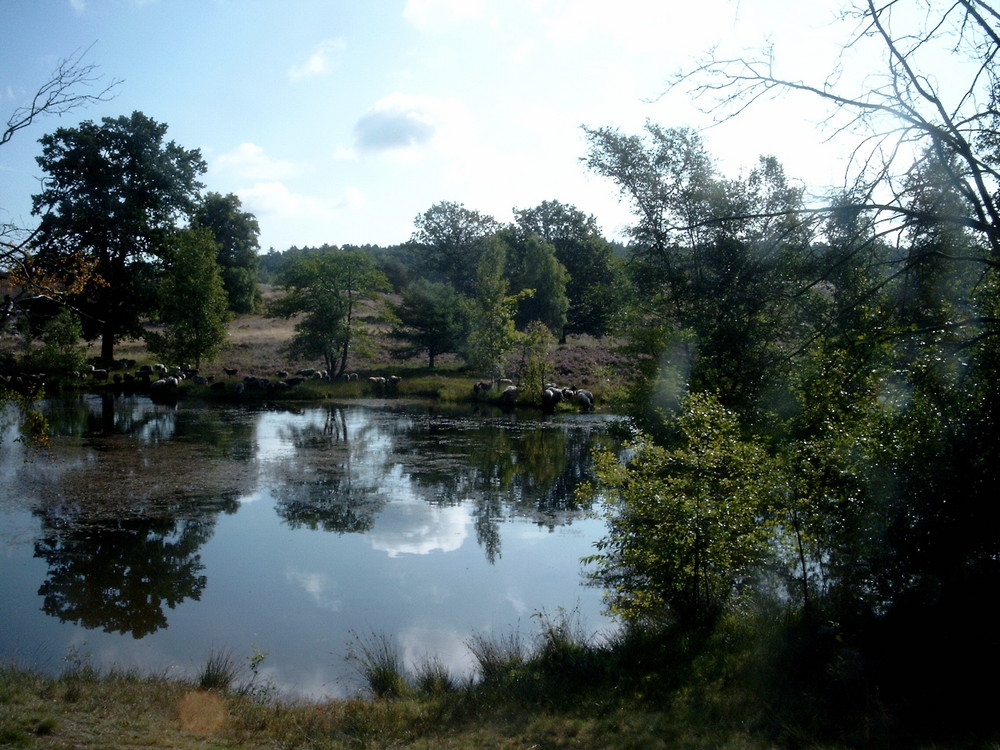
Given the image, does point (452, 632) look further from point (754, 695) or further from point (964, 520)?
point (964, 520)

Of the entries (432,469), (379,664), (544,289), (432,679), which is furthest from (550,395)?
(432,679)

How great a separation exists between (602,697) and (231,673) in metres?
3.92

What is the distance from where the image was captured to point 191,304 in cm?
3972

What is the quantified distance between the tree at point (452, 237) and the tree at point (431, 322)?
2104 cm

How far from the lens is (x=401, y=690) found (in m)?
7.61

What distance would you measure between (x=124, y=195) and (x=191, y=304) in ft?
22.9

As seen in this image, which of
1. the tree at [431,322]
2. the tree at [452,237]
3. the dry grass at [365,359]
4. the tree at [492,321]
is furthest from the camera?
the tree at [452,237]

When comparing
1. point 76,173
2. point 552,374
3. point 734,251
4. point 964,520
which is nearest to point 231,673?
point 964,520

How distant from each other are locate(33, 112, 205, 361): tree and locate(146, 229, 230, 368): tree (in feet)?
6.42

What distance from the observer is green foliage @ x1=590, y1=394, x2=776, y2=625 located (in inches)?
308

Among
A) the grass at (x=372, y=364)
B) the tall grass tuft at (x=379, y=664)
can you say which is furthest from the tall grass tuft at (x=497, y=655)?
the grass at (x=372, y=364)

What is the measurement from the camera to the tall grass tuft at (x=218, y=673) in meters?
7.59

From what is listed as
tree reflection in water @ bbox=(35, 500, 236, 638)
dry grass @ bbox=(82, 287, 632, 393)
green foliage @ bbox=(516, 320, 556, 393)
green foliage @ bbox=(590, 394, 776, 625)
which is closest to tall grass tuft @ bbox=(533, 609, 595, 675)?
green foliage @ bbox=(590, 394, 776, 625)

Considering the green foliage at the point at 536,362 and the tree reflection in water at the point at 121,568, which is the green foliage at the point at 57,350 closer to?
the green foliage at the point at 536,362
